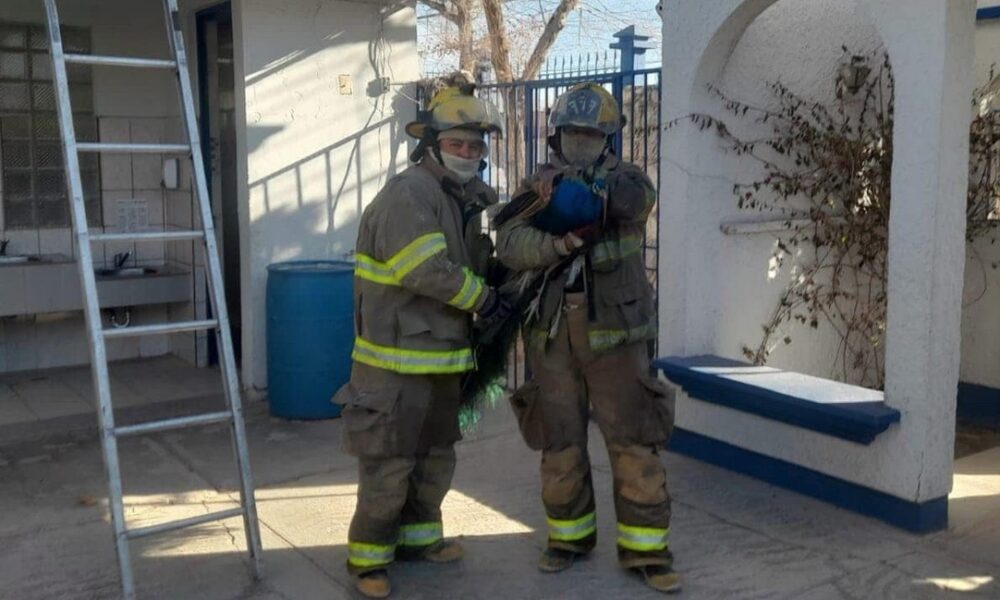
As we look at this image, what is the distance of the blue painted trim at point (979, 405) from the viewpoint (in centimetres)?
677

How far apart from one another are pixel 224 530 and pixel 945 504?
3.33 meters

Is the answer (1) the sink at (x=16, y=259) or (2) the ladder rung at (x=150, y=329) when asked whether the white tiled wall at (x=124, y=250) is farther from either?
(2) the ladder rung at (x=150, y=329)

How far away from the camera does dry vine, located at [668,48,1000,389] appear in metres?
6.15

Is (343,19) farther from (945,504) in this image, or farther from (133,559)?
(945,504)

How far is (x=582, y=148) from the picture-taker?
4328 millimetres

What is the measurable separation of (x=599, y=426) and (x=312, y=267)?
2989mm

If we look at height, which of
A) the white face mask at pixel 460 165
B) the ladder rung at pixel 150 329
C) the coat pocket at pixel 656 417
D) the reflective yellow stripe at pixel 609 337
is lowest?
the coat pocket at pixel 656 417

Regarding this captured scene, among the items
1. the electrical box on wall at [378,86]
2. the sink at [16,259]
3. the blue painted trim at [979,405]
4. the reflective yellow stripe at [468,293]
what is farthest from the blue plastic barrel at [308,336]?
the blue painted trim at [979,405]

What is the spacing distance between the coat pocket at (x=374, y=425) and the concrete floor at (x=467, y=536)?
599mm

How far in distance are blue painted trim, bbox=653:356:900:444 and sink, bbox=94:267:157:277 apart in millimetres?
4165

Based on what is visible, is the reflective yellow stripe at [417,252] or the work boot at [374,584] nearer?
the reflective yellow stripe at [417,252]

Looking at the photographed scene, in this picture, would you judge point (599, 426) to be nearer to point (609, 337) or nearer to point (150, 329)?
point (609, 337)

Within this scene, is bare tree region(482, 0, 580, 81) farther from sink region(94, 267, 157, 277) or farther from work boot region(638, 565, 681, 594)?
work boot region(638, 565, 681, 594)

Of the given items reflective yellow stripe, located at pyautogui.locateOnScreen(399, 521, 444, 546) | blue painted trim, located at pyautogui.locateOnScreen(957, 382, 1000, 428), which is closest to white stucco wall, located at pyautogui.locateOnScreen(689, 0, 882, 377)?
blue painted trim, located at pyautogui.locateOnScreen(957, 382, 1000, 428)
